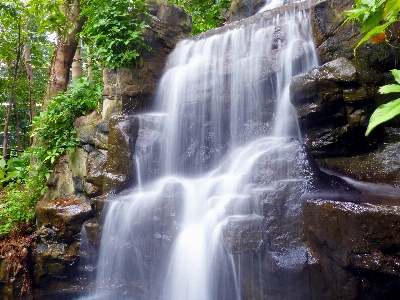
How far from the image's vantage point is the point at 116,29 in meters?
6.10

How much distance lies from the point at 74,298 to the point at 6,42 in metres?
8.24

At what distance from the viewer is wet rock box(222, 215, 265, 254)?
10.2 feet

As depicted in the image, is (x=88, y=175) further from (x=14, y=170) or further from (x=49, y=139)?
(x=14, y=170)

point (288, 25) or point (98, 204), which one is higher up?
point (288, 25)

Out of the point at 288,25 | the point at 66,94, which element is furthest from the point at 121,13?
the point at 288,25

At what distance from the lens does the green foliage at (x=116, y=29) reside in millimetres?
6105

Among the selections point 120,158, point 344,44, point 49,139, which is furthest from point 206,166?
point 49,139

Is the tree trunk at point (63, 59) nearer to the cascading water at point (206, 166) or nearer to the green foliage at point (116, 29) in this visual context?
the green foliage at point (116, 29)

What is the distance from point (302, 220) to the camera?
3191mm

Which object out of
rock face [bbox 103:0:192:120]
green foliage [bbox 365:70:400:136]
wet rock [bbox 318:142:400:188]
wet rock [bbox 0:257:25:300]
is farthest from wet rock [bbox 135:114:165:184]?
green foliage [bbox 365:70:400:136]

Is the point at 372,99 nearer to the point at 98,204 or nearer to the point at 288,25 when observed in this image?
the point at 288,25

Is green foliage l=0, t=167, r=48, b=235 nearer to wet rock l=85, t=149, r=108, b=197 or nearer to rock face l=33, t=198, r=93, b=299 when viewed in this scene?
rock face l=33, t=198, r=93, b=299

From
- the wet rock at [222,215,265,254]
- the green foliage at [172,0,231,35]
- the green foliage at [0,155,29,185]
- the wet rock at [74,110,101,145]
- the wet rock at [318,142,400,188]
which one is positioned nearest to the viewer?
the wet rock at [222,215,265,254]

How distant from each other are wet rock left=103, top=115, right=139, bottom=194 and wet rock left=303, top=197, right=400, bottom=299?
287 centimetres
